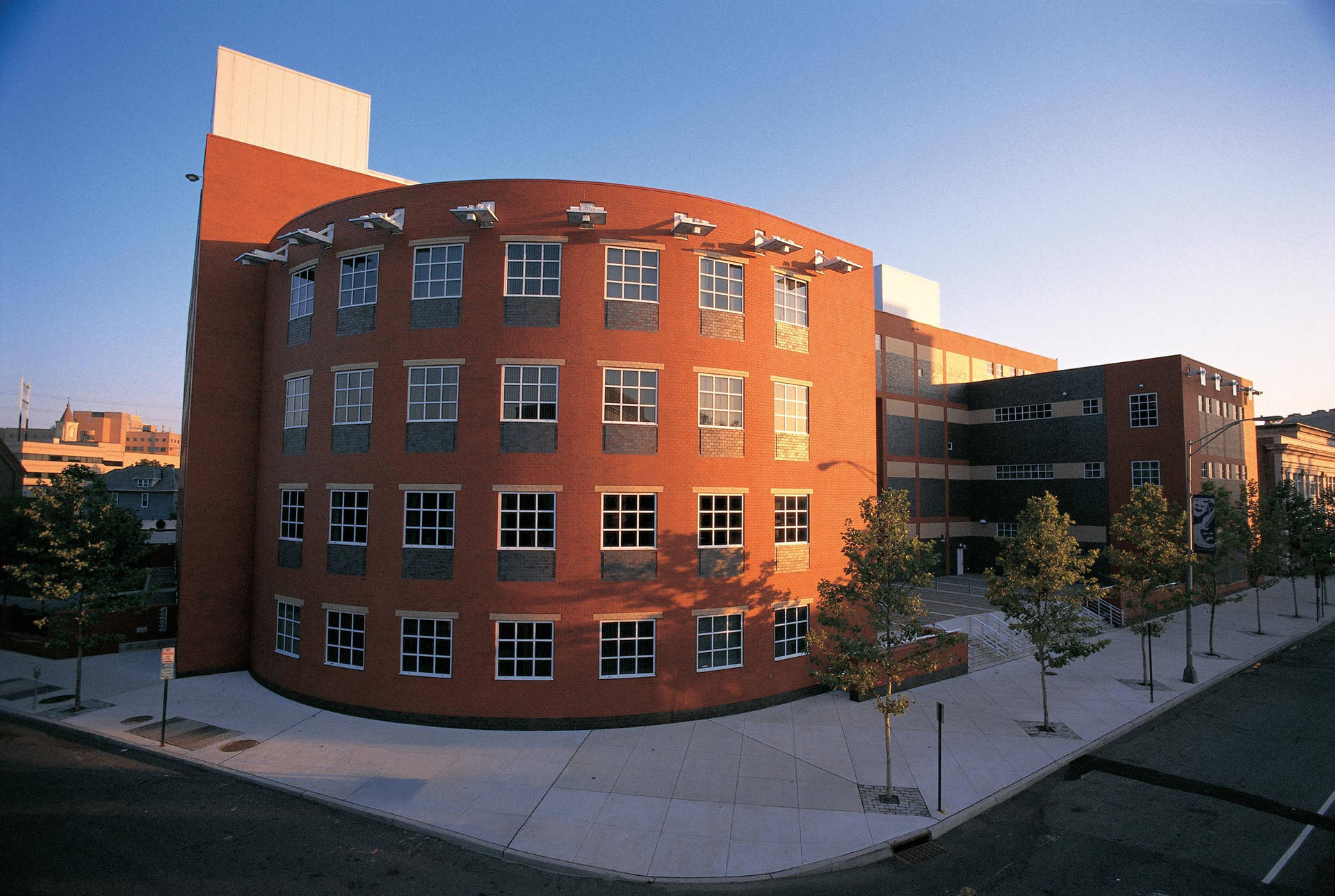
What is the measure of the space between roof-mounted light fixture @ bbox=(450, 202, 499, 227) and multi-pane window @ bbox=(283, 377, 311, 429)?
774cm

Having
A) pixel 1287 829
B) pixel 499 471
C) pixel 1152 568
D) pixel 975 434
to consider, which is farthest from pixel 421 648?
pixel 975 434

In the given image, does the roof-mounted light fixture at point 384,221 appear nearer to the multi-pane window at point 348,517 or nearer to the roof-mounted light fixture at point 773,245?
the multi-pane window at point 348,517

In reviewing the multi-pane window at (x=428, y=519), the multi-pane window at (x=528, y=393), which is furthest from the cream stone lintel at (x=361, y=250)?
the multi-pane window at (x=428, y=519)

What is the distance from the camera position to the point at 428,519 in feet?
58.9

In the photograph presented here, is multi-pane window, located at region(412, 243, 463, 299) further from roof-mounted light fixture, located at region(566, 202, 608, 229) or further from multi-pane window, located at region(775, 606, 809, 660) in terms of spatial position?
multi-pane window, located at region(775, 606, 809, 660)

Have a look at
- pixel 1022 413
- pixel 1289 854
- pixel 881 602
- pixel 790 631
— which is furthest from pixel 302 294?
pixel 1022 413

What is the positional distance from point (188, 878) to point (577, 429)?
12.0 meters

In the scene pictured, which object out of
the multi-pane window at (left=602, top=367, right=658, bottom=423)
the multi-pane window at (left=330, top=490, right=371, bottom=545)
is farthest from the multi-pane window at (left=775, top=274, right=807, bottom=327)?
the multi-pane window at (left=330, top=490, right=371, bottom=545)

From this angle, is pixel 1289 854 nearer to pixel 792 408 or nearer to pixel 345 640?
pixel 792 408

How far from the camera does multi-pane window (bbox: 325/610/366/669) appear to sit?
717 inches

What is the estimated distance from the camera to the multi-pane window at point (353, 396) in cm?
1898

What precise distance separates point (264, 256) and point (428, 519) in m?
11.4

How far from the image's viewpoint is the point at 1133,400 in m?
38.4

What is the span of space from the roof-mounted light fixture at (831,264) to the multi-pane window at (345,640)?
59.4ft
